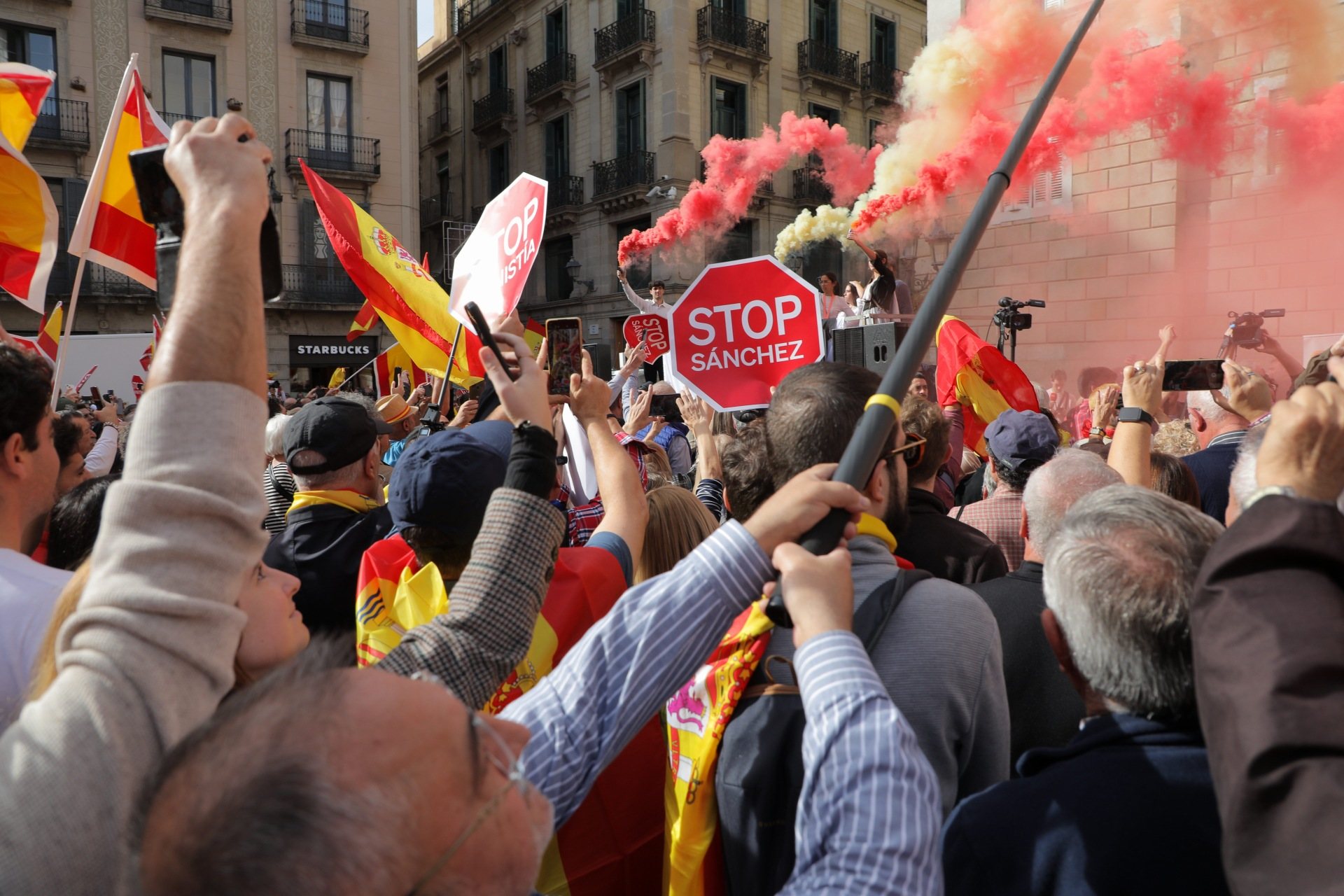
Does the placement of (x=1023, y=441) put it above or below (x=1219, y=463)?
above

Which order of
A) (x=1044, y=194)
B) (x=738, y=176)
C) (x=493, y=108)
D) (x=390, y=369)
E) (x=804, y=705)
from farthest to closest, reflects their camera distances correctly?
1. (x=493, y=108)
2. (x=738, y=176)
3. (x=1044, y=194)
4. (x=390, y=369)
5. (x=804, y=705)

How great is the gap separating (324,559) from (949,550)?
1883 mm

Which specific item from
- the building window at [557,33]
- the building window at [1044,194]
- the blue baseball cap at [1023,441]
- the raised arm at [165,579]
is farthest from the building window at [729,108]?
the raised arm at [165,579]

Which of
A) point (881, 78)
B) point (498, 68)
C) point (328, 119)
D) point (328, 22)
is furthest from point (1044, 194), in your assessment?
point (498, 68)

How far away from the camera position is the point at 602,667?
1.37 metres

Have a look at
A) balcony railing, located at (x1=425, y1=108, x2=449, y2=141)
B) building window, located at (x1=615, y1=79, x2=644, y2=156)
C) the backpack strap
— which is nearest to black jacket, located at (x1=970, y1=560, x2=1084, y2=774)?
the backpack strap

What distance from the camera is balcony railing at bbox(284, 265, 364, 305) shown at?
76.3 ft

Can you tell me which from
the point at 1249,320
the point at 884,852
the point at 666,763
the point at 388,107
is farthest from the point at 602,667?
the point at 388,107

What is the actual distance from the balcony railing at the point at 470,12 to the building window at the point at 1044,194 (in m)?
20.5

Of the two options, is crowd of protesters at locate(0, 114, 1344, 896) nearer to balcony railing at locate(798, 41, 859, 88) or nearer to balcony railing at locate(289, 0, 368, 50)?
balcony railing at locate(798, 41, 859, 88)

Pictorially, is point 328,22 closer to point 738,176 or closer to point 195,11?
point 195,11

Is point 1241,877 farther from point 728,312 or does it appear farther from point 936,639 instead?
point 728,312

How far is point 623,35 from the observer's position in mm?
23172

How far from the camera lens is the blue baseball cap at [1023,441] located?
325 centimetres
